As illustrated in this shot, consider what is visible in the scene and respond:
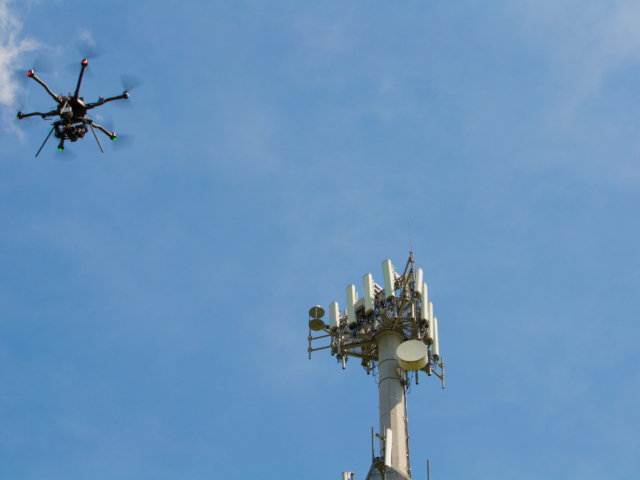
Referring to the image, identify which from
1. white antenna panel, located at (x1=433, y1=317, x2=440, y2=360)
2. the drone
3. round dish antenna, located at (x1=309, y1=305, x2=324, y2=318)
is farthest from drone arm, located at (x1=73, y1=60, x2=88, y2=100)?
white antenna panel, located at (x1=433, y1=317, x2=440, y2=360)

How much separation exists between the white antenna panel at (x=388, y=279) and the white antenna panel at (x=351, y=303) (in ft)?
9.15

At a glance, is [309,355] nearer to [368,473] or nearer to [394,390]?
[394,390]

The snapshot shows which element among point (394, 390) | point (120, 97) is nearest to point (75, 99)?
point (120, 97)

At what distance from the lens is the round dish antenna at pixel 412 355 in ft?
155

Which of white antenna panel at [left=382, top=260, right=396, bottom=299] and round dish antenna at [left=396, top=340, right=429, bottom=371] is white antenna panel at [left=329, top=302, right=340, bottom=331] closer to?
white antenna panel at [left=382, top=260, right=396, bottom=299]

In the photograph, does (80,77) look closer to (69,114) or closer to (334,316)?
(69,114)

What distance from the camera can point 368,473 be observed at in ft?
141

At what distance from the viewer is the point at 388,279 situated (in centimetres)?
5100

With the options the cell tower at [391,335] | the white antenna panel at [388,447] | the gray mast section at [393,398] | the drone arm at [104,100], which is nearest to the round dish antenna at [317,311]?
the cell tower at [391,335]

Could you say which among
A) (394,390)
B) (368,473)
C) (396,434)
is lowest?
(368,473)

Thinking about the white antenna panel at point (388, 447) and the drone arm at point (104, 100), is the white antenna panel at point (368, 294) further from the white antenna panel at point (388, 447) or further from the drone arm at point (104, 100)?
the drone arm at point (104, 100)

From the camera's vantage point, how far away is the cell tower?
154 ft

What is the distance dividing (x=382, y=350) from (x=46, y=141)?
992 inches

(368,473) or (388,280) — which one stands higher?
(388,280)
